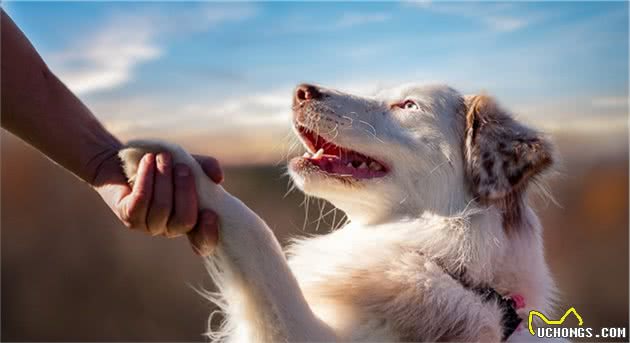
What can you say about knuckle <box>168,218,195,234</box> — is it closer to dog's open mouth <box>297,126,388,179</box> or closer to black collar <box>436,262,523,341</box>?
dog's open mouth <box>297,126,388,179</box>

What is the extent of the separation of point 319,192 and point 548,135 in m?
0.90

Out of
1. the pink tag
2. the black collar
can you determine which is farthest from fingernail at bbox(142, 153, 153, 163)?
the pink tag

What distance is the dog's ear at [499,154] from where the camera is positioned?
2578 millimetres

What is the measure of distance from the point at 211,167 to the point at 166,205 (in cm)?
20

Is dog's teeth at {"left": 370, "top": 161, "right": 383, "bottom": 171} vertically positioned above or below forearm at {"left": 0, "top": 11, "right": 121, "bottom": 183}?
below

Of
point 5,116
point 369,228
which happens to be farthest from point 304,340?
point 5,116

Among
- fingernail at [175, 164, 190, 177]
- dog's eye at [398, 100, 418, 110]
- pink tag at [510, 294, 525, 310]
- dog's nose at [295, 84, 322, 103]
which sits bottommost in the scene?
pink tag at [510, 294, 525, 310]

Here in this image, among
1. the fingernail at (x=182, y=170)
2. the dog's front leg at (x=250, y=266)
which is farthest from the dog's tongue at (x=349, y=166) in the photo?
the fingernail at (x=182, y=170)

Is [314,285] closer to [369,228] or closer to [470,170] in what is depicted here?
[369,228]

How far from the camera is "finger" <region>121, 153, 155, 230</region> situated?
197cm

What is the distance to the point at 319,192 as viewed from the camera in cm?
270

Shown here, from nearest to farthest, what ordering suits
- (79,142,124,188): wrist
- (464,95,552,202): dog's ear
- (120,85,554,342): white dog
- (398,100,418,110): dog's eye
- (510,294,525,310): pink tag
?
(120,85,554,342): white dog
(79,142,124,188): wrist
(510,294,525,310): pink tag
(464,95,552,202): dog's ear
(398,100,418,110): dog's eye

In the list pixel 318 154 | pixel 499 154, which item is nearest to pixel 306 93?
pixel 318 154

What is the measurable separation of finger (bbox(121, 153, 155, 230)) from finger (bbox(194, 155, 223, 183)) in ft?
0.52
